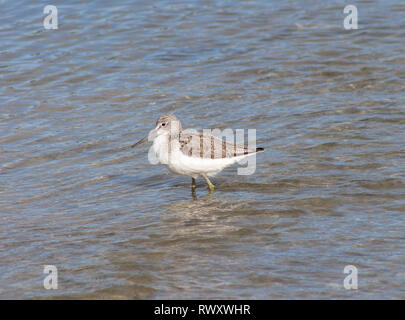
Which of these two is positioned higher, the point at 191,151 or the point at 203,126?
the point at 203,126

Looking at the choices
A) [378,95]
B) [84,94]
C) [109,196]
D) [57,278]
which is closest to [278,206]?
[109,196]

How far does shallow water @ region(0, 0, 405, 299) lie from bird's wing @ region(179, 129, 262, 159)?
1.90 feet

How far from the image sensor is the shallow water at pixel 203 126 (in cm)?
714

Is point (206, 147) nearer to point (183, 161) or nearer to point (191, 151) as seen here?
point (191, 151)

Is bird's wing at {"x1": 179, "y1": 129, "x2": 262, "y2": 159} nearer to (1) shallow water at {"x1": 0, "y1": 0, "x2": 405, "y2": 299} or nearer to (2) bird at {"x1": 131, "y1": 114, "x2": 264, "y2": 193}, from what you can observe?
(2) bird at {"x1": 131, "y1": 114, "x2": 264, "y2": 193}

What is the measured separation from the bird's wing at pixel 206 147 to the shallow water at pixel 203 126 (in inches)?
22.8

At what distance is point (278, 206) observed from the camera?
872cm

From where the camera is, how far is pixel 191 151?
9.16 m

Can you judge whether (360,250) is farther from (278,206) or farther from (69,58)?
(69,58)

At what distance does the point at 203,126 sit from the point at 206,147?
253cm

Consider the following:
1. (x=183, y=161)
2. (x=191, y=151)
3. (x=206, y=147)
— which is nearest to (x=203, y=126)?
(x=206, y=147)

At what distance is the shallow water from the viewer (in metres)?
7.14

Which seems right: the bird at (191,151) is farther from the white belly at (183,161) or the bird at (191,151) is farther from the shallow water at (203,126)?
the shallow water at (203,126)

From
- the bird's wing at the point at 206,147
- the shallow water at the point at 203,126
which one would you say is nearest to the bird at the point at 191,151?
the bird's wing at the point at 206,147
